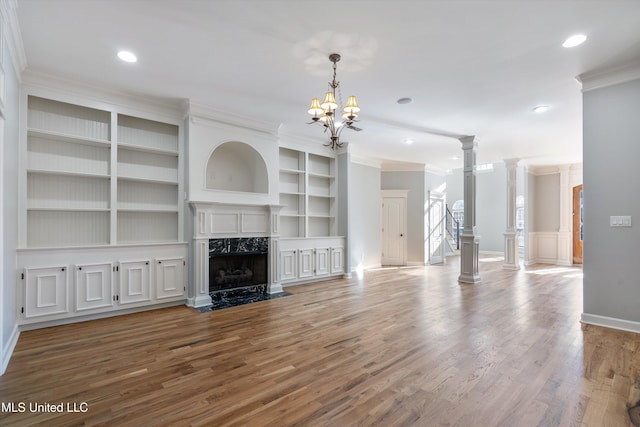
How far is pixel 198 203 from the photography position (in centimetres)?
462

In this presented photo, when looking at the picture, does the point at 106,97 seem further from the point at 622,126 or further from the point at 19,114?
the point at 622,126

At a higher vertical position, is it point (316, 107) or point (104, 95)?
point (104, 95)

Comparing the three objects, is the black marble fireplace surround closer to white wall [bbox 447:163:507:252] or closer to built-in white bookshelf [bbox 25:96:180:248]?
built-in white bookshelf [bbox 25:96:180:248]

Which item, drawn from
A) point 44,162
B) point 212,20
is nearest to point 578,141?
point 212,20

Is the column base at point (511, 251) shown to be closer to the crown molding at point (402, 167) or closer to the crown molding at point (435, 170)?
the crown molding at point (435, 170)

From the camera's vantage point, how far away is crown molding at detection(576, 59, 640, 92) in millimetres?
3408

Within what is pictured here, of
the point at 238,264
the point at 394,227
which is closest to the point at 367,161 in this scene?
the point at 394,227

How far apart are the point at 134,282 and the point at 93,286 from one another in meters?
0.45

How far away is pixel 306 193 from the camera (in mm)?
6520

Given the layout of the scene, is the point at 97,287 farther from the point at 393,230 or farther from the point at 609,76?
the point at 393,230

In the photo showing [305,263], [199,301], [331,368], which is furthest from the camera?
[305,263]

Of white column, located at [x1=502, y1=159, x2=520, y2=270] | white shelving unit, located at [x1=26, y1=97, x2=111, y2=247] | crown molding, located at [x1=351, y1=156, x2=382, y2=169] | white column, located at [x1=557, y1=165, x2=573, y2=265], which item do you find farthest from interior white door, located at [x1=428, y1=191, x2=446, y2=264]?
white shelving unit, located at [x1=26, y1=97, x2=111, y2=247]

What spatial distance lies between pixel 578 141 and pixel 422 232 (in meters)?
4.00

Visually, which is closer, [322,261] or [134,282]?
[134,282]
